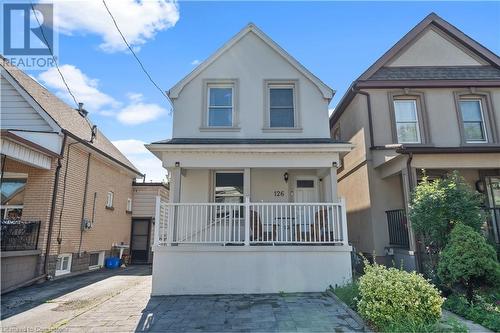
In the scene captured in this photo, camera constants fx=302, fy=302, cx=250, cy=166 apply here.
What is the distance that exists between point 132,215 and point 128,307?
10287mm

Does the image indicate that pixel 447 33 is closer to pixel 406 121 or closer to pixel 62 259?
A: pixel 406 121

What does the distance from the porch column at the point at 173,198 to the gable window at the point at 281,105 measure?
3553 mm

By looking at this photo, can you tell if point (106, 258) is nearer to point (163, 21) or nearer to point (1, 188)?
point (1, 188)

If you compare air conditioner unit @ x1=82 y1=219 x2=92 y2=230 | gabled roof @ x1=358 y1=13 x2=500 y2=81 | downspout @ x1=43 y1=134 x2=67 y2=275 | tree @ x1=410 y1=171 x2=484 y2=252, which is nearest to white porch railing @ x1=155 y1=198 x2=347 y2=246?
tree @ x1=410 y1=171 x2=484 y2=252

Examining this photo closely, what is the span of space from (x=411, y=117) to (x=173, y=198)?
8640 mm

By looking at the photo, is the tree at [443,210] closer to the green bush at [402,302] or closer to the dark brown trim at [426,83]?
the green bush at [402,302]

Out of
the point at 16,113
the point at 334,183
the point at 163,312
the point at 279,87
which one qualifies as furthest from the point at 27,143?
the point at 334,183

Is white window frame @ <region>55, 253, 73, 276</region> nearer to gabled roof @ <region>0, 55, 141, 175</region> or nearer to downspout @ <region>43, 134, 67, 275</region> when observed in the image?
downspout @ <region>43, 134, 67, 275</region>

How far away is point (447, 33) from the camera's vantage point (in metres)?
11.7

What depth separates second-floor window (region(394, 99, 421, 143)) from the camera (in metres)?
10.6

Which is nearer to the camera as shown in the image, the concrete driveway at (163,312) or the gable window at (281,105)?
the concrete driveway at (163,312)

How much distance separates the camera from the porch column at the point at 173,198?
802 cm

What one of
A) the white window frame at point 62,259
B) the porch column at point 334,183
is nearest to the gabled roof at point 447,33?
the porch column at point 334,183

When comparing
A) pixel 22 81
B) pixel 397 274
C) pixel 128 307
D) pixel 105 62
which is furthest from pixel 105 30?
pixel 397 274
